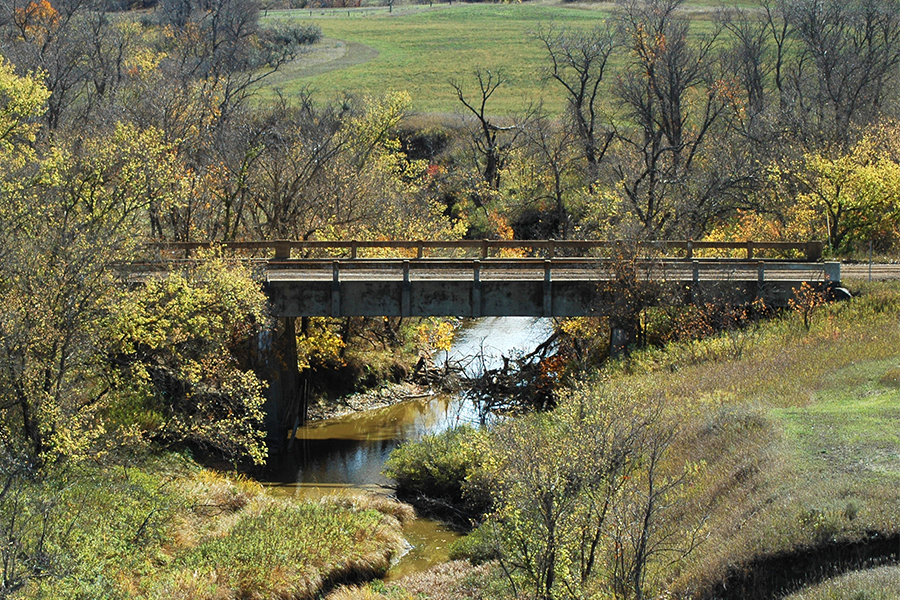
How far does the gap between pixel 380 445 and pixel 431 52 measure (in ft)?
243

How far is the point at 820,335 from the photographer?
79.3ft

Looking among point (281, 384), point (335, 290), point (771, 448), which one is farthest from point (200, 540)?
point (771, 448)

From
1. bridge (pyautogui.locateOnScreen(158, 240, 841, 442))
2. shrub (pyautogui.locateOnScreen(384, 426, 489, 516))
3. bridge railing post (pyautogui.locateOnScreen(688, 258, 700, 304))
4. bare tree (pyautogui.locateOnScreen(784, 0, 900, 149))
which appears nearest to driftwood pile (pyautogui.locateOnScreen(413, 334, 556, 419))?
bridge (pyautogui.locateOnScreen(158, 240, 841, 442))

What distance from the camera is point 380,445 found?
2811 cm

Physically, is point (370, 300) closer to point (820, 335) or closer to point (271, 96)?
point (820, 335)

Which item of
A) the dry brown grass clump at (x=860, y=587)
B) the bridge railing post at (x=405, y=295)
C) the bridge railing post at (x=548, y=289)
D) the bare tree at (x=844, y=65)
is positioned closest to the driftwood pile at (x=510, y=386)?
the bridge railing post at (x=548, y=289)

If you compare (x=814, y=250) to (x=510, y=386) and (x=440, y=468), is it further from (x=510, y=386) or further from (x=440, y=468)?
(x=440, y=468)

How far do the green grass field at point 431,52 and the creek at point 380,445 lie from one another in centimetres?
3897

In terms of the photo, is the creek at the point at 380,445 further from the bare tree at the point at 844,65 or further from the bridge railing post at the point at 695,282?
the bare tree at the point at 844,65

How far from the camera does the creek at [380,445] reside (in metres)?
20.8

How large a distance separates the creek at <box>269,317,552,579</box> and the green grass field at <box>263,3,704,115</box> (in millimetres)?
38970

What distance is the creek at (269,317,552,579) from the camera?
68.2 ft

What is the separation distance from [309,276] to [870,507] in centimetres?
1763

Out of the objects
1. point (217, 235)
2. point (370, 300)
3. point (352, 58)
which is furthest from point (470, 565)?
point (352, 58)
